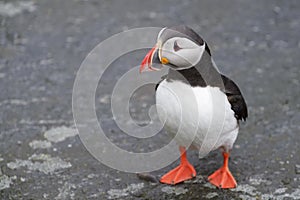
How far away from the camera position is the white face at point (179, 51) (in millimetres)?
3551

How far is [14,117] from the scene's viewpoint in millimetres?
5031

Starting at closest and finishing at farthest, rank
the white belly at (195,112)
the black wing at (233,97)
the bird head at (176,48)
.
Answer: the bird head at (176,48) → the white belly at (195,112) → the black wing at (233,97)

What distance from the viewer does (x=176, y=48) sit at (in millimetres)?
3564

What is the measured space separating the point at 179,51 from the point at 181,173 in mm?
1076

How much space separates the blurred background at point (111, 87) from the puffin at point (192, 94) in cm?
49

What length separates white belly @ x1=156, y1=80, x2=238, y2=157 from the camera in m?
3.70

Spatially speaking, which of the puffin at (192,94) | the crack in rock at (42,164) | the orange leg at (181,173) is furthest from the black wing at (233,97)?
the crack in rock at (42,164)

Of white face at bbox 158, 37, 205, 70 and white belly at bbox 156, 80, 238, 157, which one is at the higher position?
white face at bbox 158, 37, 205, 70

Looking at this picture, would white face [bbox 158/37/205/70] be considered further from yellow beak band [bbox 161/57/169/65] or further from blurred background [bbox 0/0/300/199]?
blurred background [bbox 0/0/300/199]

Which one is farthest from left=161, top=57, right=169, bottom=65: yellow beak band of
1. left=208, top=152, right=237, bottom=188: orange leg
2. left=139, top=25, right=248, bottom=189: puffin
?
left=208, top=152, right=237, bottom=188: orange leg

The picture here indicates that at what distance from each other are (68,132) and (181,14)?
2.71 metres

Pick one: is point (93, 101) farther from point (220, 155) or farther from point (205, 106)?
point (205, 106)

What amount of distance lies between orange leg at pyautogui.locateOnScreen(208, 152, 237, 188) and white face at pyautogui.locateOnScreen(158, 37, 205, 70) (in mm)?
927

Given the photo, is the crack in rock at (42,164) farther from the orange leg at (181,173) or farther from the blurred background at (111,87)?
the orange leg at (181,173)
